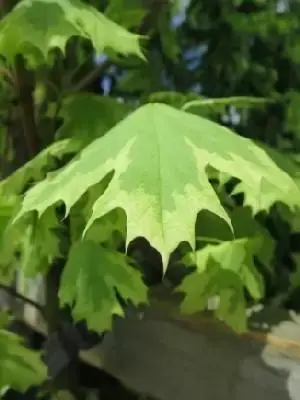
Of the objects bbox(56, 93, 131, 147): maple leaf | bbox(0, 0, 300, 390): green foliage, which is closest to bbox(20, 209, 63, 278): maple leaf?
bbox(0, 0, 300, 390): green foliage

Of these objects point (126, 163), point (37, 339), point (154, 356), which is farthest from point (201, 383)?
point (37, 339)

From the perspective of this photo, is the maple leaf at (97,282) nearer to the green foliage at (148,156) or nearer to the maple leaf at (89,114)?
the green foliage at (148,156)

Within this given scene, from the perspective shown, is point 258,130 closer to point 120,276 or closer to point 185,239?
point 120,276

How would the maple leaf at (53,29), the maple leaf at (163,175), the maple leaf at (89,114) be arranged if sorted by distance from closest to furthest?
the maple leaf at (163,175)
the maple leaf at (53,29)
the maple leaf at (89,114)

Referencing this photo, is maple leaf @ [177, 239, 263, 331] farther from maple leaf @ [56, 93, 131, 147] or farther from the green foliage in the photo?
maple leaf @ [56, 93, 131, 147]

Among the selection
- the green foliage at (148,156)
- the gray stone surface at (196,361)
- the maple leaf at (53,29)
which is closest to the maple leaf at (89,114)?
the green foliage at (148,156)

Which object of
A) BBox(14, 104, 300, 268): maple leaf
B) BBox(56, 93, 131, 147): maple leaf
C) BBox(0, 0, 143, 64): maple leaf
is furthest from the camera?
BBox(56, 93, 131, 147): maple leaf
